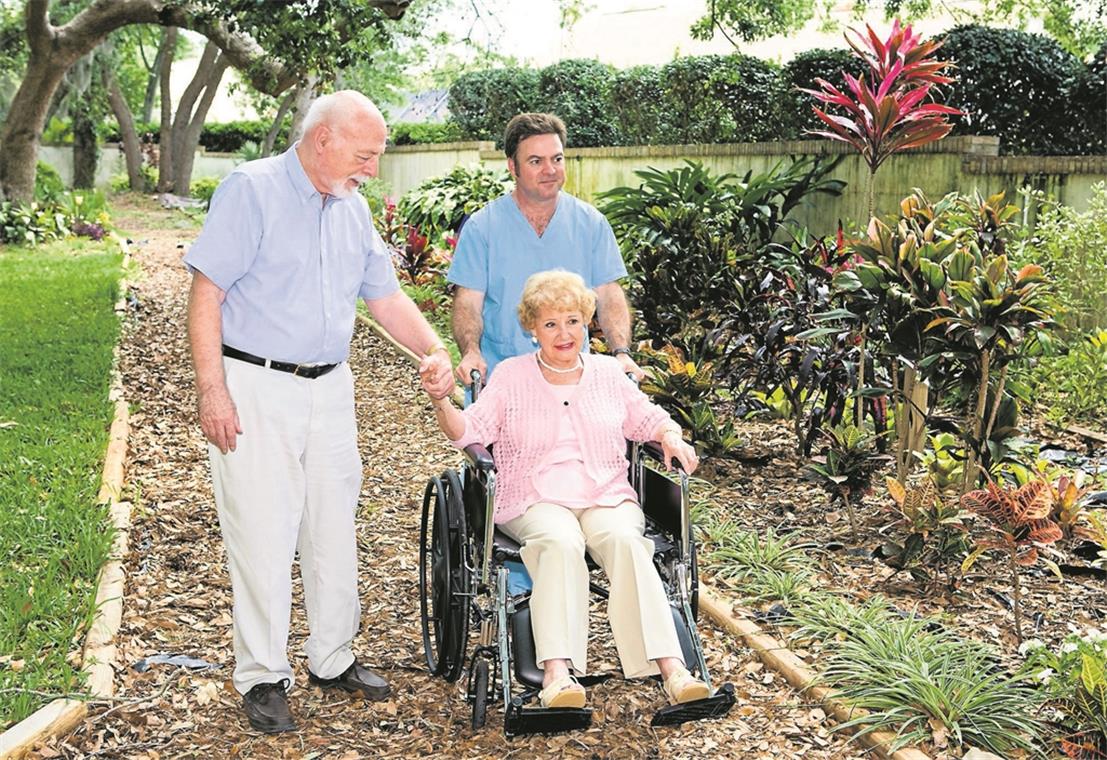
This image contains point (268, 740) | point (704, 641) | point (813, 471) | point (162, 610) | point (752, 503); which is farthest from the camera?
point (752, 503)

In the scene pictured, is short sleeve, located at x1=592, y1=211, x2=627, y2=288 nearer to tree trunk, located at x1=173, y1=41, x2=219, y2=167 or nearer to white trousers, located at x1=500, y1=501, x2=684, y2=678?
white trousers, located at x1=500, y1=501, x2=684, y2=678

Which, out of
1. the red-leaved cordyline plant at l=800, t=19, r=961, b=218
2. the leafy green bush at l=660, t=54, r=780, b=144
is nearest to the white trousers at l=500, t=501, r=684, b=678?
the red-leaved cordyline plant at l=800, t=19, r=961, b=218

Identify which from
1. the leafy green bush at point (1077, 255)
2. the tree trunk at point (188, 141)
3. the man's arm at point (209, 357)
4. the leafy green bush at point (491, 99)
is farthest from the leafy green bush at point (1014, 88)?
the tree trunk at point (188, 141)

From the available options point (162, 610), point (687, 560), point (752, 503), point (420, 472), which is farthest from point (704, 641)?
point (420, 472)

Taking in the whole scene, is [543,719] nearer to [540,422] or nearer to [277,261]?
[540,422]

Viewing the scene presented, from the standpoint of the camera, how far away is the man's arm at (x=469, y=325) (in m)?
3.84

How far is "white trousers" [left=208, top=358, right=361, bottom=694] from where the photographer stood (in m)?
3.22

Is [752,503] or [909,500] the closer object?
[909,500]

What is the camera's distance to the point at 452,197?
1267cm

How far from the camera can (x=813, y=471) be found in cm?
454

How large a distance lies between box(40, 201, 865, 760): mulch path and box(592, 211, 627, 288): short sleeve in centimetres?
119

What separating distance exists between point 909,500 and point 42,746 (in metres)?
2.69

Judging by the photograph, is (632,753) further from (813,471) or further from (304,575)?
(813,471)

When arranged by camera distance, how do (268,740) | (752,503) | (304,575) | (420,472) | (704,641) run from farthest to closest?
1. (420,472)
2. (752,503)
3. (704,641)
4. (304,575)
5. (268,740)
